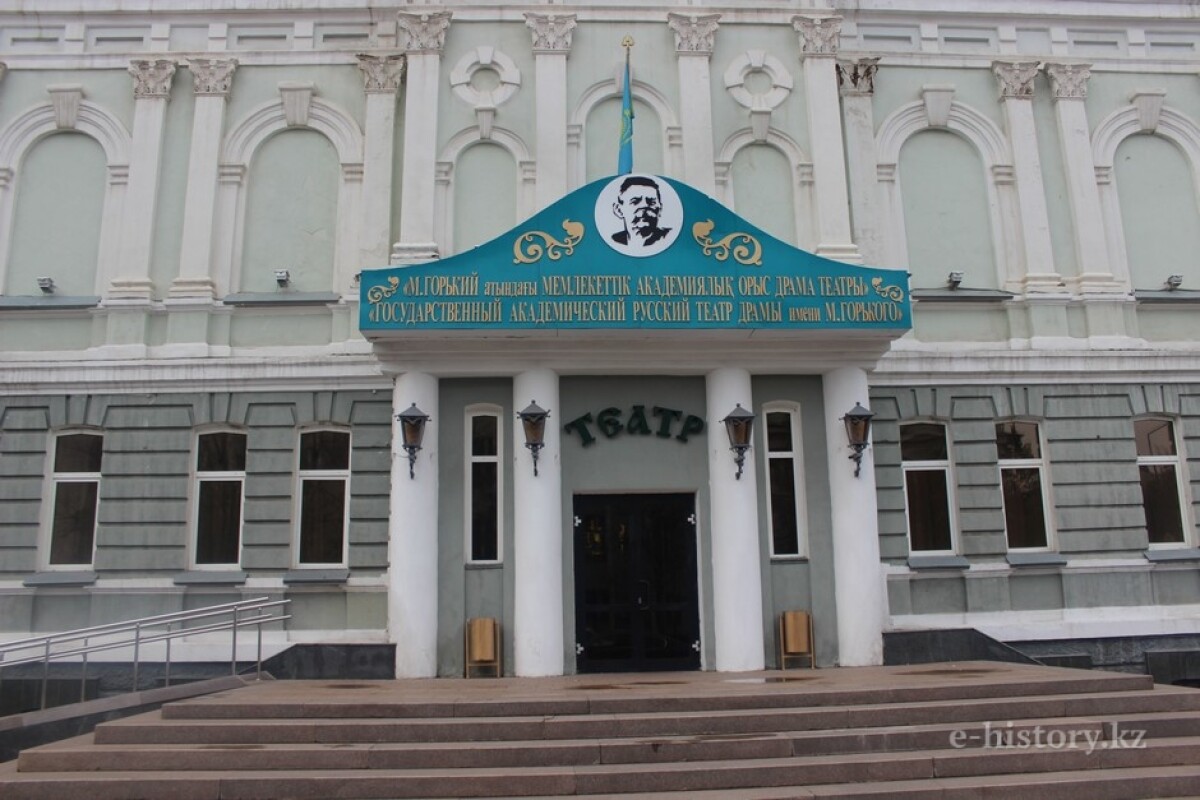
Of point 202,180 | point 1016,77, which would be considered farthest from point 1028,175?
point 202,180

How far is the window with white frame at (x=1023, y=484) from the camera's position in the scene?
14.3 m

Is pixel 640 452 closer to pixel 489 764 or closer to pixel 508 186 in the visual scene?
pixel 508 186

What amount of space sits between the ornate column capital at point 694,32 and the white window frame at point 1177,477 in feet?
30.3

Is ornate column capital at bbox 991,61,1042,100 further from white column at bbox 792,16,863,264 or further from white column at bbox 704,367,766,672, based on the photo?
white column at bbox 704,367,766,672

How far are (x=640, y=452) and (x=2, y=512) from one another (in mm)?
9532

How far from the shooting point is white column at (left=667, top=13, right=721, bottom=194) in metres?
14.3

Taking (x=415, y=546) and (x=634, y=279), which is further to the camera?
(x=415, y=546)

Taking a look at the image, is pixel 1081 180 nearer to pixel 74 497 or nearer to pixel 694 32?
pixel 694 32

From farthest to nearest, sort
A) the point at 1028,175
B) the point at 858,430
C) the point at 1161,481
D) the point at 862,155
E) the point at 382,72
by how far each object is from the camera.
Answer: the point at 1028,175, the point at 862,155, the point at 382,72, the point at 1161,481, the point at 858,430

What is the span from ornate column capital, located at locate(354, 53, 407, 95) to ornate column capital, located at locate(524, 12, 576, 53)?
2.21 m

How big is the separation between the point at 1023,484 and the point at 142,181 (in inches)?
587

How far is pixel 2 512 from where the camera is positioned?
13.6 m

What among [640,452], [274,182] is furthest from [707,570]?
[274,182]

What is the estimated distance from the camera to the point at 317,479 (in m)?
13.8
